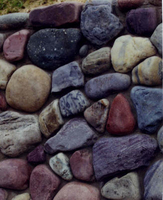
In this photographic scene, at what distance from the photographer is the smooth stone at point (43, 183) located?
1.23 metres

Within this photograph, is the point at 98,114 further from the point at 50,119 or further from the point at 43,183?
the point at 43,183

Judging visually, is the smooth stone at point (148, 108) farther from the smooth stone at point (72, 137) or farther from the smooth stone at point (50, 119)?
the smooth stone at point (50, 119)

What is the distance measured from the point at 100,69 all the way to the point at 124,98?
0.17 metres

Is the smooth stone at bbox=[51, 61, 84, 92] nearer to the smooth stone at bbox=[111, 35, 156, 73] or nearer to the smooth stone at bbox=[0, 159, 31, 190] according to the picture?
the smooth stone at bbox=[111, 35, 156, 73]

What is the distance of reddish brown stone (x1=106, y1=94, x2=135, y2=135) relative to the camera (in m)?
1.13

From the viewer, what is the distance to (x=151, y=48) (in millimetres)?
1126

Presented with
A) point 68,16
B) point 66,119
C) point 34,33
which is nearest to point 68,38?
point 68,16

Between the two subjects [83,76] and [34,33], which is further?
[34,33]

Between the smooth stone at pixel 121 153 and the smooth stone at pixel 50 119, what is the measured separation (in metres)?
0.21

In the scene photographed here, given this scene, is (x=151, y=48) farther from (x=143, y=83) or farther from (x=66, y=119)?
(x=66, y=119)

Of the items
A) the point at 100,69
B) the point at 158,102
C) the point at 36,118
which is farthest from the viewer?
the point at 36,118

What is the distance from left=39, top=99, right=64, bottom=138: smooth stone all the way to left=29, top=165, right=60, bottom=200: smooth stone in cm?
16

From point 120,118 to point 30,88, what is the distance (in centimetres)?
47

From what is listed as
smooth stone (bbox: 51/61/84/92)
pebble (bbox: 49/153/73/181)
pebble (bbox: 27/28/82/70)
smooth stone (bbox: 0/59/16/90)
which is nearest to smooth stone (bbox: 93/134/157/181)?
pebble (bbox: 49/153/73/181)
